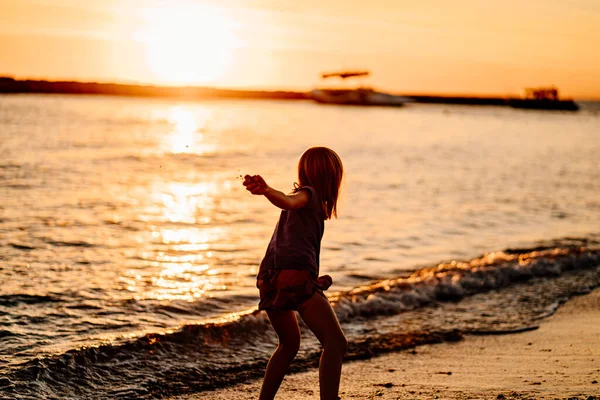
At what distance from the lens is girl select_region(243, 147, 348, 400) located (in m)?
4.31

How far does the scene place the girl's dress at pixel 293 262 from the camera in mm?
4305

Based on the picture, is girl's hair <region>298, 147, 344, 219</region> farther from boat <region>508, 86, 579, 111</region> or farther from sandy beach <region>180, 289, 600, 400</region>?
boat <region>508, 86, 579, 111</region>

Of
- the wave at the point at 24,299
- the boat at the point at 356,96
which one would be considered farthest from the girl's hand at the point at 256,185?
the boat at the point at 356,96

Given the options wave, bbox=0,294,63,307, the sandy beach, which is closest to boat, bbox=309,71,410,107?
wave, bbox=0,294,63,307

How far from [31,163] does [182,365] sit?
719 inches

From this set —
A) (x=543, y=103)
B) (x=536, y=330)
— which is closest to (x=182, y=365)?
(x=536, y=330)

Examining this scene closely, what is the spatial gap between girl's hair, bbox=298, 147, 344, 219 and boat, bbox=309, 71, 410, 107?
125 metres

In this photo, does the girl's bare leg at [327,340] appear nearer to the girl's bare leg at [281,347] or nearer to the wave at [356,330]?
the girl's bare leg at [281,347]

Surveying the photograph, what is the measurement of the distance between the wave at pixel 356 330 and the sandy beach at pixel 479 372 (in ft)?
1.01

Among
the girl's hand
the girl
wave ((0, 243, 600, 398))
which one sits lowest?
wave ((0, 243, 600, 398))

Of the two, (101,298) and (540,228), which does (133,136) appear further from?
(101,298)

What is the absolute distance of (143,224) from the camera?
1418cm

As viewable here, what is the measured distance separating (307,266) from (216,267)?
6.66m

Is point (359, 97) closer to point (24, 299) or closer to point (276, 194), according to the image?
point (24, 299)
